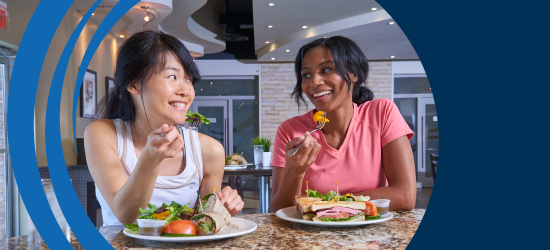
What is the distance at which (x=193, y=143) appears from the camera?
1.65m

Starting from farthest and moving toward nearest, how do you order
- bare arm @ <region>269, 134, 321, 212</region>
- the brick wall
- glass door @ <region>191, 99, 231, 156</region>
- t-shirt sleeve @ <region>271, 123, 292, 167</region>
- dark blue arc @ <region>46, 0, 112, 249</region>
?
glass door @ <region>191, 99, 231, 156</region> → the brick wall → t-shirt sleeve @ <region>271, 123, 292, 167</region> → bare arm @ <region>269, 134, 321, 212</region> → dark blue arc @ <region>46, 0, 112, 249</region>

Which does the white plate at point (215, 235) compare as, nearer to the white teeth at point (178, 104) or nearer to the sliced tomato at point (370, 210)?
the sliced tomato at point (370, 210)

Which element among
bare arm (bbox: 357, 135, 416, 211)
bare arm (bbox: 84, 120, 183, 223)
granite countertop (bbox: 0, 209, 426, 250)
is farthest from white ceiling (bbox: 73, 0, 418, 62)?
granite countertop (bbox: 0, 209, 426, 250)

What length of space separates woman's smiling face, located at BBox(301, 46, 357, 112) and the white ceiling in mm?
3451

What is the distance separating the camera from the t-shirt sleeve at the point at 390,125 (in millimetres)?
1702

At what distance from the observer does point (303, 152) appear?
139cm

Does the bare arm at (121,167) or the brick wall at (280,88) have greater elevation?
the brick wall at (280,88)

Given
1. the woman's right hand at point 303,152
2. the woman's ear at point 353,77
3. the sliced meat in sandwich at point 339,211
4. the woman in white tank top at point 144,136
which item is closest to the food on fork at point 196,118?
the woman in white tank top at point 144,136

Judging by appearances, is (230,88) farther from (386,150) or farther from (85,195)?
(386,150)

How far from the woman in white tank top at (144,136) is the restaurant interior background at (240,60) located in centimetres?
261

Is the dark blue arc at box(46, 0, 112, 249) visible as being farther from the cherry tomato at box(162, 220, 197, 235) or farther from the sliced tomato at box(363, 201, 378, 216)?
the sliced tomato at box(363, 201, 378, 216)

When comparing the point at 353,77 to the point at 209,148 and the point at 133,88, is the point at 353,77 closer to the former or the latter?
the point at 209,148

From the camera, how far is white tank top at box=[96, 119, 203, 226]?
150 cm

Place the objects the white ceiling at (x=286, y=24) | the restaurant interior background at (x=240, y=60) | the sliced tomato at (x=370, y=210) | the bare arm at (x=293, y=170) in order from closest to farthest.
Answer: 1. the sliced tomato at (x=370, y=210)
2. the bare arm at (x=293, y=170)
3. the restaurant interior background at (x=240, y=60)
4. the white ceiling at (x=286, y=24)
